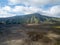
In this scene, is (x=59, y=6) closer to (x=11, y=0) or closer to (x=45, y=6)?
(x=45, y=6)

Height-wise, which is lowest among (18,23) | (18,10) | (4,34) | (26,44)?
(26,44)

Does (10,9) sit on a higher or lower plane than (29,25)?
higher

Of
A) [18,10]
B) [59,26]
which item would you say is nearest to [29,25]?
[18,10]

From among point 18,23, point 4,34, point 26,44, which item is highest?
point 18,23

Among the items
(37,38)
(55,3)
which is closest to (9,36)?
(37,38)

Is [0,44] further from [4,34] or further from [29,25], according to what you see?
[29,25]

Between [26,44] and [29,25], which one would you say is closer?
[26,44]
